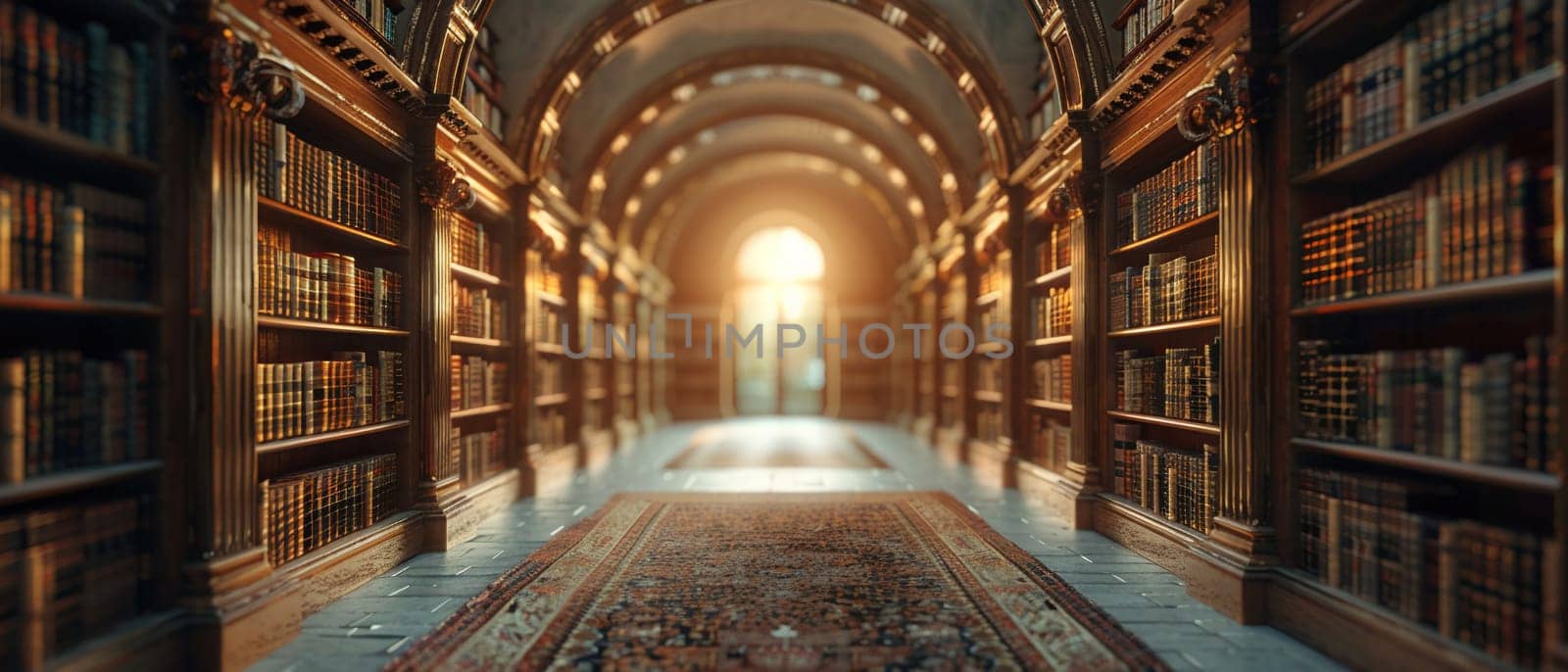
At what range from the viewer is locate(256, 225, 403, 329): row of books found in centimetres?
373

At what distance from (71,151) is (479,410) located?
372cm

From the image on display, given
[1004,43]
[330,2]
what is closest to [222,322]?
[330,2]

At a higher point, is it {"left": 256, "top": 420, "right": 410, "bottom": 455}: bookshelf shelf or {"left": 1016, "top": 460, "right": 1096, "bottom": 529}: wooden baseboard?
{"left": 256, "top": 420, "right": 410, "bottom": 455}: bookshelf shelf

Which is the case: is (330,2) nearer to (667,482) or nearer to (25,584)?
(25,584)

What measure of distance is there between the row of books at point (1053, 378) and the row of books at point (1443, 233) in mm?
2900

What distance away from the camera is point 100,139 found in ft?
9.15

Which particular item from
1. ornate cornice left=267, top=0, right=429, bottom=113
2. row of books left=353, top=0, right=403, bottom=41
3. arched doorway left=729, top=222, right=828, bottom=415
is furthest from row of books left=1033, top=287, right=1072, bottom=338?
arched doorway left=729, top=222, right=828, bottom=415

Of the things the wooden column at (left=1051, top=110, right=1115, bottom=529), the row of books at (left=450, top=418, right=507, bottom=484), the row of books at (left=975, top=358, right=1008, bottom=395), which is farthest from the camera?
the row of books at (left=975, top=358, right=1008, bottom=395)

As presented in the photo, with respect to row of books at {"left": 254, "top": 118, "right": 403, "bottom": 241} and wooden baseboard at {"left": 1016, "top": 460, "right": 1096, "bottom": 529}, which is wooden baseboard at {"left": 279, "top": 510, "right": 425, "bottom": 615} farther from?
wooden baseboard at {"left": 1016, "top": 460, "right": 1096, "bottom": 529}

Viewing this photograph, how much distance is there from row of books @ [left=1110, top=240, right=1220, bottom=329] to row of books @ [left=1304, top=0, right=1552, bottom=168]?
2.95ft

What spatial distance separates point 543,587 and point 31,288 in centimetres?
248

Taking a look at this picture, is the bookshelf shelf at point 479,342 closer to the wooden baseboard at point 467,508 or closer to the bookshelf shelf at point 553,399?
the bookshelf shelf at point 553,399

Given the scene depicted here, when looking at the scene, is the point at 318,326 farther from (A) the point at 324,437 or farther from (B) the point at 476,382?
(B) the point at 476,382

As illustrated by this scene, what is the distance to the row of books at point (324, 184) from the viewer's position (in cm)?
359
